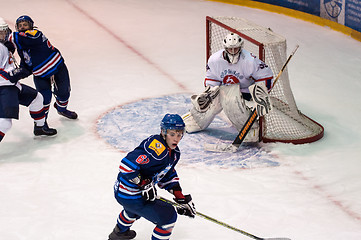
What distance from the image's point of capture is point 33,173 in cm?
450

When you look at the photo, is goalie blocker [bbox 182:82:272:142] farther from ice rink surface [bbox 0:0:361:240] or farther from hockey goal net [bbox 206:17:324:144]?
ice rink surface [bbox 0:0:361:240]

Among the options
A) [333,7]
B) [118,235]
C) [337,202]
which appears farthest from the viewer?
[333,7]

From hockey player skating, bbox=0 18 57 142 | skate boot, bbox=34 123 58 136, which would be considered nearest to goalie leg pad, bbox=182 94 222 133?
skate boot, bbox=34 123 58 136

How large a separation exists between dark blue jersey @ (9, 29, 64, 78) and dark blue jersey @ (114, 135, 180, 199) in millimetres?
1893

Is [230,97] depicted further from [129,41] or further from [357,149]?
[129,41]

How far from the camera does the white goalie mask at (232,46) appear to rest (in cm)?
466

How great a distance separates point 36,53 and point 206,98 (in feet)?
4.17

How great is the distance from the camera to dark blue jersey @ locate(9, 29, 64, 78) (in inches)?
189

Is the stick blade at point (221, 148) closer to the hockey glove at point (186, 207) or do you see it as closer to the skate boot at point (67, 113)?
the skate boot at point (67, 113)

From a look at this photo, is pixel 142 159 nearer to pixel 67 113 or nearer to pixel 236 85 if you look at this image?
pixel 236 85

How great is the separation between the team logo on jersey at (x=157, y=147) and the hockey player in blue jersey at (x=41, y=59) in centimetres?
197

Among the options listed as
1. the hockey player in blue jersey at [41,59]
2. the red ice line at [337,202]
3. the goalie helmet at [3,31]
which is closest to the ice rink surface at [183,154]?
the red ice line at [337,202]

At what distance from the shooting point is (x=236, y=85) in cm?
483

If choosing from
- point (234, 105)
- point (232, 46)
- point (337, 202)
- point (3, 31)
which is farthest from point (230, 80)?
point (3, 31)
